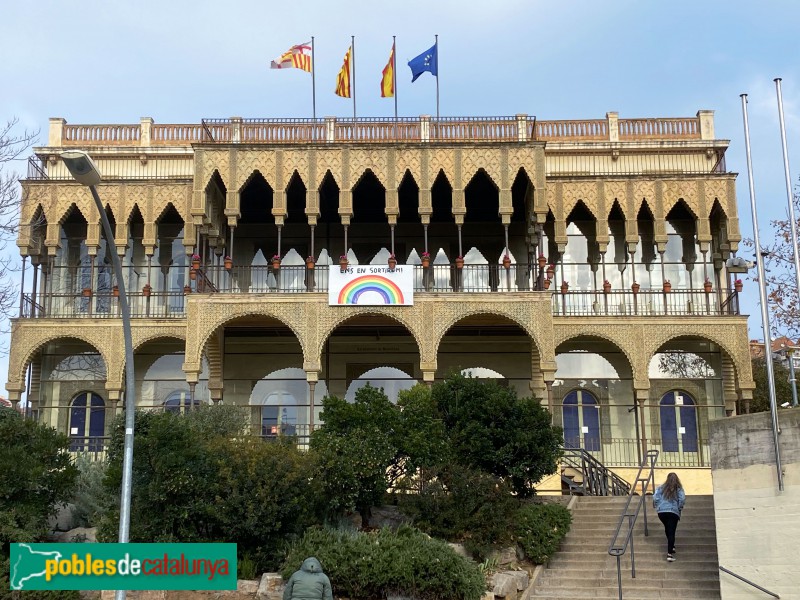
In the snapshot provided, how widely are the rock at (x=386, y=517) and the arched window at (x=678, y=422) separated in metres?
11.8

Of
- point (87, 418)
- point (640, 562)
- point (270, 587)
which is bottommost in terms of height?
point (270, 587)

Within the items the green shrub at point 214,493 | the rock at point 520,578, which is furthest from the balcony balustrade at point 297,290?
the rock at point 520,578

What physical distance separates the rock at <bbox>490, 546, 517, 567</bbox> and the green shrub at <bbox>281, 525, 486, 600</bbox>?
1.45m

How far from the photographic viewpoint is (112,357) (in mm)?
28016

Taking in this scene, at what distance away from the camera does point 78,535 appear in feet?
63.2

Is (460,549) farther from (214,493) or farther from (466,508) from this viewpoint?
(214,493)

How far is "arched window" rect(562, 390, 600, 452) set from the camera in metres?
29.3

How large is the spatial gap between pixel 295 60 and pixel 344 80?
1.76 meters

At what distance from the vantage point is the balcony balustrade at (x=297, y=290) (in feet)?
96.1

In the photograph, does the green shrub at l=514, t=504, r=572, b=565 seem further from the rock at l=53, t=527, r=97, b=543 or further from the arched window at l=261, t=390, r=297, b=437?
the arched window at l=261, t=390, r=297, b=437

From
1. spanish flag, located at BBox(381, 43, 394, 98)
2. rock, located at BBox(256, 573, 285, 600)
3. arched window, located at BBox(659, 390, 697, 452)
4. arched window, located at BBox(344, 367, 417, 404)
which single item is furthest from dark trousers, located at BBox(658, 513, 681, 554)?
spanish flag, located at BBox(381, 43, 394, 98)

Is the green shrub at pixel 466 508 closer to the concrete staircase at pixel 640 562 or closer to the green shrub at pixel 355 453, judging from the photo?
the green shrub at pixel 355 453

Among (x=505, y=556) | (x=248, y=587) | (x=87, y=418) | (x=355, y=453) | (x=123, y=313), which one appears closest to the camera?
(x=123, y=313)

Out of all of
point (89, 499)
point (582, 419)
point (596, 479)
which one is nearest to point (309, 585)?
point (89, 499)
